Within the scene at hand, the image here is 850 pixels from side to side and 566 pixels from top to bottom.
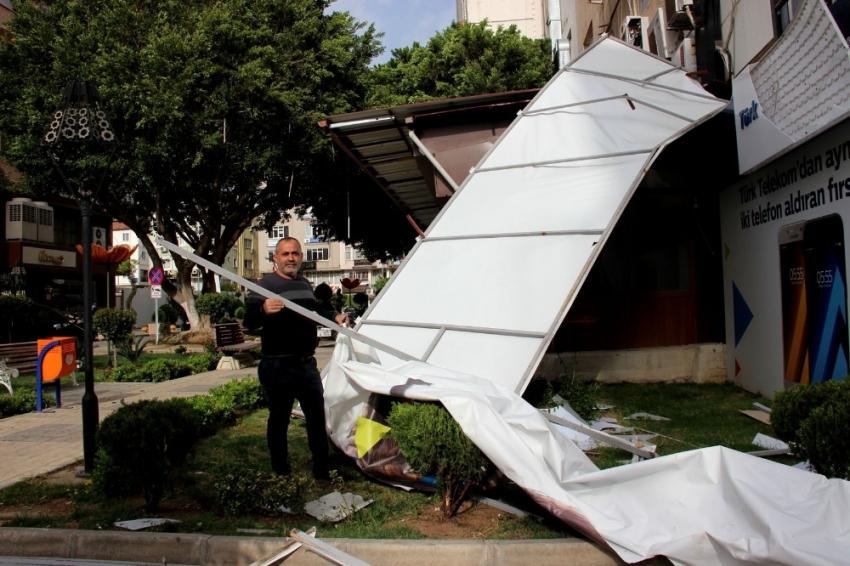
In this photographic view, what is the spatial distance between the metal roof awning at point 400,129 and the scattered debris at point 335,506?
5.96 meters

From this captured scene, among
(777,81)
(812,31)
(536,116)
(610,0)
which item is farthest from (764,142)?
(610,0)

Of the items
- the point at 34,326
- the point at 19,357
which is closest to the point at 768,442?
the point at 19,357

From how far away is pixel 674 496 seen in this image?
3.97 m

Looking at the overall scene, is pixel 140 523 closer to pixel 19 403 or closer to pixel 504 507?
pixel 504 507

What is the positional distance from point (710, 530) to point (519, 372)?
198 cm

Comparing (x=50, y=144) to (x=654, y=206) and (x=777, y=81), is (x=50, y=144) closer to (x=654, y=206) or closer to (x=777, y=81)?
A: (x=777, y=81)

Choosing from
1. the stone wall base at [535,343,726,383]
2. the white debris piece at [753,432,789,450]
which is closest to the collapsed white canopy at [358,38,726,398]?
the white debris piece at [753,432,789,450]

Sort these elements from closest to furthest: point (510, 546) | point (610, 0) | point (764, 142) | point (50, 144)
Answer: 1. point (510, 546)
2. point (50, 144)
3. point (764, 142)
4. point (610, 0)

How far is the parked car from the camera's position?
18719 mm

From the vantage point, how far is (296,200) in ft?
83.5

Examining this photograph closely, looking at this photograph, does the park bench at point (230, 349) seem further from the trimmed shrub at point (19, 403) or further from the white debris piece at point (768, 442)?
the white debris piece at point (768, 442)

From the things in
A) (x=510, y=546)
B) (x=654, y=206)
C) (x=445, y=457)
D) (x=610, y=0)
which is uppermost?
(x=610, y=0)

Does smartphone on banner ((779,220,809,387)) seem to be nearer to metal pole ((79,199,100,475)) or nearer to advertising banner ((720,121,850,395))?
advertising banner ((720,121,850,395))

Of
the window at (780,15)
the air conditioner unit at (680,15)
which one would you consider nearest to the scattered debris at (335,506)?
the window at (780,15)
